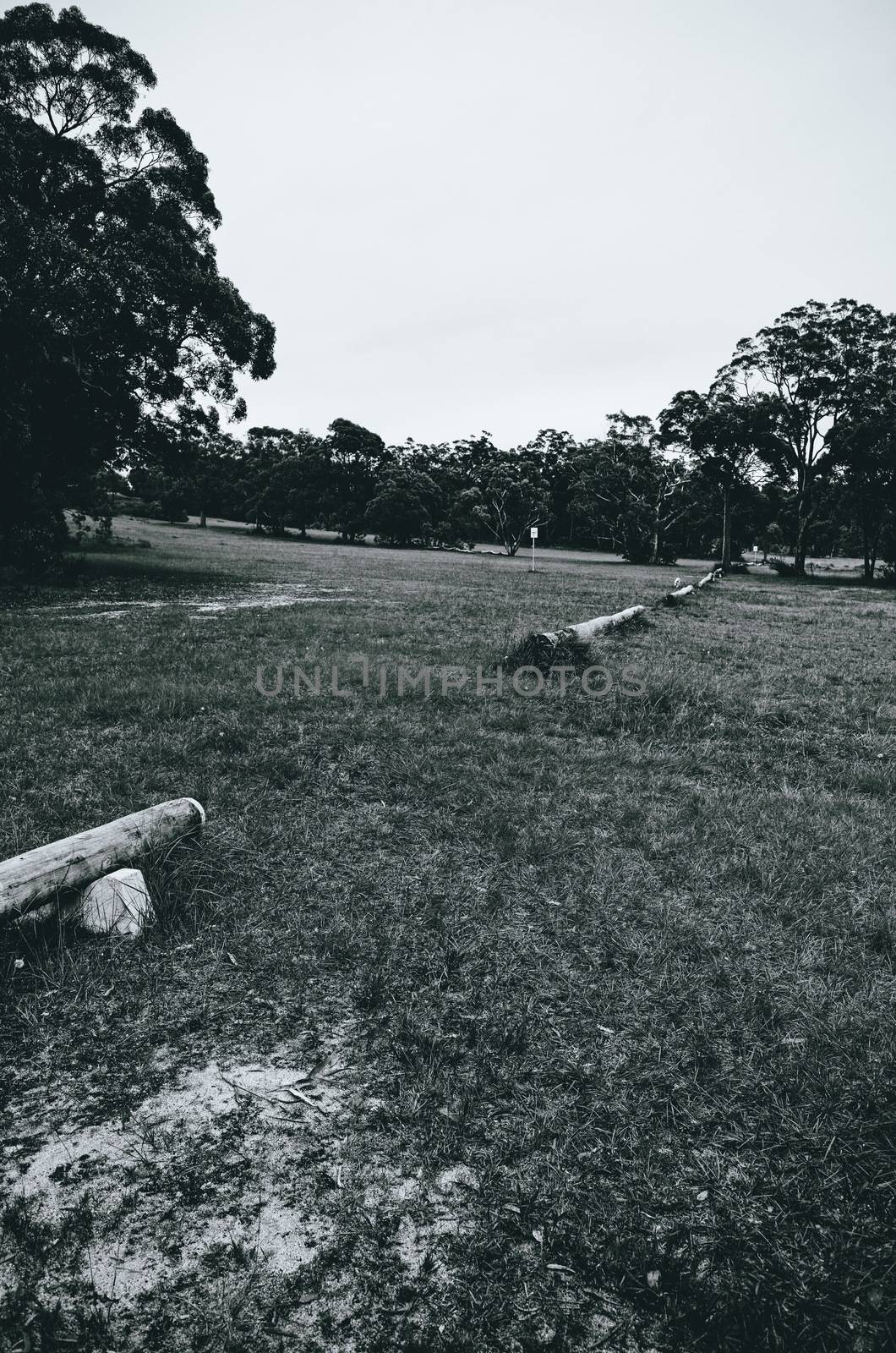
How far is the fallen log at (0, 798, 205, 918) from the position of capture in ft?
9.18

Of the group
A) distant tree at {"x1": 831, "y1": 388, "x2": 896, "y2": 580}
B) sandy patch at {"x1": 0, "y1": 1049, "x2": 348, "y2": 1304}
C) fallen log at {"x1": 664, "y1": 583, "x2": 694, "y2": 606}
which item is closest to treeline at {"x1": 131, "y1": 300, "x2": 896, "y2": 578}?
distant tree at {"x1": 831, "y1": 388, "x2": 896, "y2": 580}

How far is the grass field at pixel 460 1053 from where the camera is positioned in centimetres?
159

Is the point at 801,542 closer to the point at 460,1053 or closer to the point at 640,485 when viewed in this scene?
the point at 640,485

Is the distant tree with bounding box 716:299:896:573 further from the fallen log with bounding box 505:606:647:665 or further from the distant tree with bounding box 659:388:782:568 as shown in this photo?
the fallen log with bounding box 505:606:647:665

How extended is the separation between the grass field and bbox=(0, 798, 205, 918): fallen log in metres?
0.13

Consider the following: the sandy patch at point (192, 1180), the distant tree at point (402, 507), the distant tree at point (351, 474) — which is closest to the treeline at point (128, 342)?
the sandy patch at point (192, 1180)

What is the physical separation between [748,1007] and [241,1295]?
1926 mm

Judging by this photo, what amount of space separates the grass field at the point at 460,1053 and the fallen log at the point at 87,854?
129mm

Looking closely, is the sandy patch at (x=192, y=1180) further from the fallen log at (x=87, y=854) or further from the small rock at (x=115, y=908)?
the fallen log at (x=87, y=854)

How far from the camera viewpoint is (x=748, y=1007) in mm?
2562

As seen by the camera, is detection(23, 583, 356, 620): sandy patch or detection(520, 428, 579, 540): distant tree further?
detection(520, 428, 579, 540): distant tree

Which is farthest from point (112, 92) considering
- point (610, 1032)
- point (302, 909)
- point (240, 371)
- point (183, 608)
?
point (610, 1032)

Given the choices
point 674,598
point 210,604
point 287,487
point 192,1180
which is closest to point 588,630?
point 192,1180

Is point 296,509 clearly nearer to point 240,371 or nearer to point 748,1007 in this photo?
point 240,371
